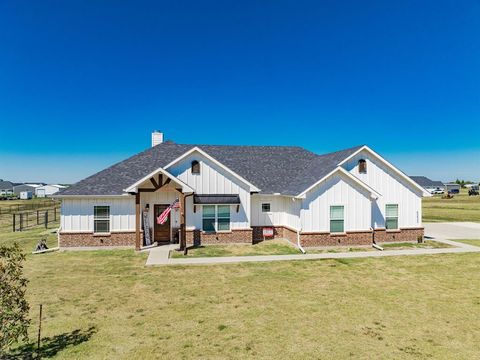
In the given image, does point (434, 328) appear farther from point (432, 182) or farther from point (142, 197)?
point (432, 182)

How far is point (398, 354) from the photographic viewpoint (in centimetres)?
707

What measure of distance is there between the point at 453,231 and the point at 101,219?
27485 mm

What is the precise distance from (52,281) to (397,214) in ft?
67.2

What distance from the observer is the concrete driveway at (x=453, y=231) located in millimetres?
23297

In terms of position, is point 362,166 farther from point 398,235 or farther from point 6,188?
point 6,188

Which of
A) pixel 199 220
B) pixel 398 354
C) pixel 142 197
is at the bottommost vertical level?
pixel 398 354

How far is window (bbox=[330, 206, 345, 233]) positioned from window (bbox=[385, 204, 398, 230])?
383cm

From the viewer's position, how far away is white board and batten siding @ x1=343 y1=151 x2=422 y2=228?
2083cm

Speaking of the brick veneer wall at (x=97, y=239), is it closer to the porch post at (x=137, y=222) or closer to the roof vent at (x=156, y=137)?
the porch post at (x=137, y=222)

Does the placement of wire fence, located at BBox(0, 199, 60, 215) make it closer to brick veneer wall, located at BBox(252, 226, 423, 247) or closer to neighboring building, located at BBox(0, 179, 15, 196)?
brick veneer wall, located at BBox(252, 226, 423, 247)

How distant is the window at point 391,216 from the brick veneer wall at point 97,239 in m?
16.9

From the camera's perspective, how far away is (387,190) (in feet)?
69.2

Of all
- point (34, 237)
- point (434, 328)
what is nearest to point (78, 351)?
point (434, 328)

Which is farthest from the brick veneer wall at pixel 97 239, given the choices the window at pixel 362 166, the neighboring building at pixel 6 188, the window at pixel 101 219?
the neighboring building at pixel 6 188
